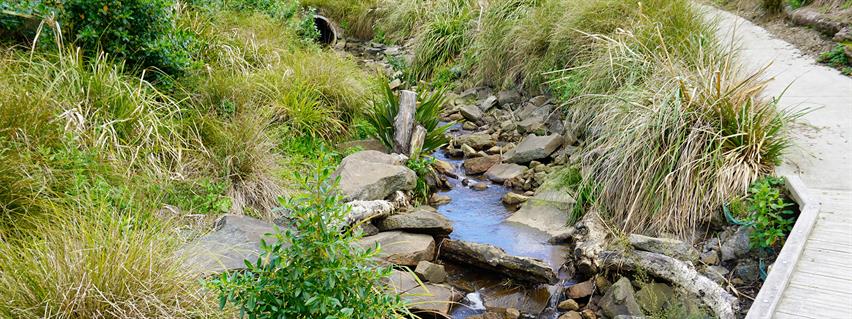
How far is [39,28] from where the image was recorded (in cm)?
566

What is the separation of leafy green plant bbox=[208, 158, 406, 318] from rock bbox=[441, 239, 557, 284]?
2.20 meters

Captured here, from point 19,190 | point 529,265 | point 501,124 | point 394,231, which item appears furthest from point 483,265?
point 501,124

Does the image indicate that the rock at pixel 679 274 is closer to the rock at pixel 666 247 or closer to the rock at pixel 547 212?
the rock at pixel 666 247

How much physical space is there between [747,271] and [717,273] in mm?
188

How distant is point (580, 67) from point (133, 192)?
15.2 feet

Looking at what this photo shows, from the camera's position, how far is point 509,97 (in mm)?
9508

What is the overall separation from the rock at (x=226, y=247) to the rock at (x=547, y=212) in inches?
92.9

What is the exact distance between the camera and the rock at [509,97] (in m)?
9.43

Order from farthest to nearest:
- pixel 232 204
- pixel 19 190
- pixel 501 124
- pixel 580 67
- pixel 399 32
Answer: pixel 399 32 < pixel 501 124 < pixel 580 67 < pixel 232 204 < pixel 19 190

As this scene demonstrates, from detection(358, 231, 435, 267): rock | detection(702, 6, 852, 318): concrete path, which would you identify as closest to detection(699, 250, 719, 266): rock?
detection(702, 6, 852, 318): concrete path

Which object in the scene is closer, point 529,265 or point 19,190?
point 19,190

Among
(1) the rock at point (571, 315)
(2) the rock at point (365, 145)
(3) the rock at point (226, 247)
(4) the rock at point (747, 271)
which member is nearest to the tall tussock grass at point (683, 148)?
(4) the rock at point (747, 271)

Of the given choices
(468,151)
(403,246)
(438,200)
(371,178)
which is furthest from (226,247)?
(468,151)

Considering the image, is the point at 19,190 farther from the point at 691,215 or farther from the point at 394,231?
the point at 691,215
